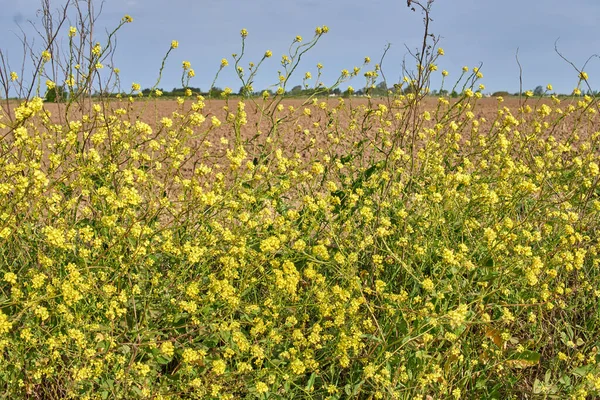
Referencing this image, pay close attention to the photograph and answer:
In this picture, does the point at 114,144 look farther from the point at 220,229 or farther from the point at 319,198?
the point at 319,198

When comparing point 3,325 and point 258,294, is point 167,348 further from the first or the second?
point 258,294

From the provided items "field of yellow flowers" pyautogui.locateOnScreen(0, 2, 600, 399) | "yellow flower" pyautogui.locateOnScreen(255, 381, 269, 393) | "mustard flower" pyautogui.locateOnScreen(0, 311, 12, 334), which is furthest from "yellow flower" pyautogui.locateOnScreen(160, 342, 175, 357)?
"mustard flower" pyautogui.locateOnScreen(0, 311, 12, 334)

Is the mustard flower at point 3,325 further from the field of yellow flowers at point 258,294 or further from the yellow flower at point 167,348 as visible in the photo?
the yellow flower at point 167,348

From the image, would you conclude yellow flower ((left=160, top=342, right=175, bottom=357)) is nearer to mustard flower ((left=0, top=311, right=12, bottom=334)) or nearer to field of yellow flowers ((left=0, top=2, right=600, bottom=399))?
field of yellow flowers ((left=0, top=2, right=600, bottom=399))

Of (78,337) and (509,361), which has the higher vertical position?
(78,337)

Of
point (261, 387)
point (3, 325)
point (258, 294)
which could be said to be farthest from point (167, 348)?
point (258, 294)

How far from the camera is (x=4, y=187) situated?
235cm

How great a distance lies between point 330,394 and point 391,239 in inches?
37.5

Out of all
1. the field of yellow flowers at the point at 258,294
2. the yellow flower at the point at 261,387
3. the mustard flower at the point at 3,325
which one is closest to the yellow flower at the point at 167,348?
the field of yellow flowers at the point at 258,294

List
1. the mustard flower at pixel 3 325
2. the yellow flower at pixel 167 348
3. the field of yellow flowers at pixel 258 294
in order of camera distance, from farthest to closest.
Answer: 1. the field of yellow flowers at pixel 258 294
2. the yellow flower at pixel 167 348
3. the mustard flower at pixel 3 325

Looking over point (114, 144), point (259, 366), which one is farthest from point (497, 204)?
point (114, 144)

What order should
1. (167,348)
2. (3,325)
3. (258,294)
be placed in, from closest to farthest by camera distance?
(3,325) → (167,348) → (258,294)

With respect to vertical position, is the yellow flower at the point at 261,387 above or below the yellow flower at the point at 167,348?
below

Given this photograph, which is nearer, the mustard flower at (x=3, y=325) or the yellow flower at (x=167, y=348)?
the mustard flower at (x=3, y=325)
